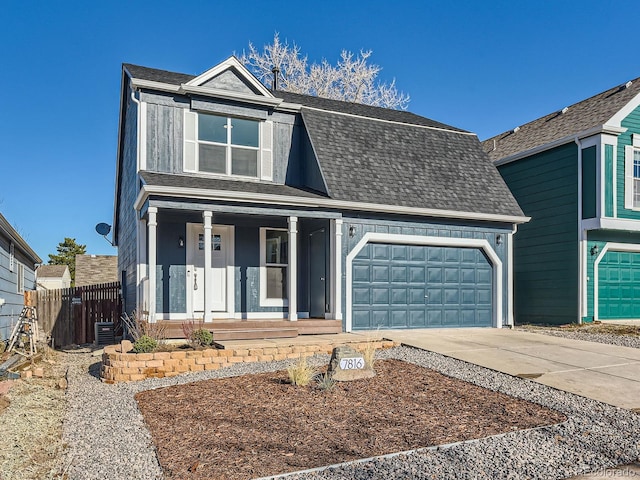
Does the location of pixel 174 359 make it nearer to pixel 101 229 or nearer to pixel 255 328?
pixel 255 328

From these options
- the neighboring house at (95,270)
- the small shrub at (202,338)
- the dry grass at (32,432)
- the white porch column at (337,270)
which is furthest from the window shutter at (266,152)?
the neighboring house at (95,270)

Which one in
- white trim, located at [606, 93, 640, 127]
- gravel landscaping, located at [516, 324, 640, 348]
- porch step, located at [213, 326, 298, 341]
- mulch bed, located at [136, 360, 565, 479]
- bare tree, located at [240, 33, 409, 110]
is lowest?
gravel landscaping, located at [516, 324, 640, 348]

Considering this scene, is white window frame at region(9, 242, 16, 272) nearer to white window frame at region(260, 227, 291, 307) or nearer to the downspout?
white window frame at region(260, 227, 291, 307)

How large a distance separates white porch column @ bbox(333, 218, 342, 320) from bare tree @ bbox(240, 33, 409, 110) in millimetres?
15638

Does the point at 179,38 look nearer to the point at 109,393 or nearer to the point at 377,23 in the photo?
the point at 377,23

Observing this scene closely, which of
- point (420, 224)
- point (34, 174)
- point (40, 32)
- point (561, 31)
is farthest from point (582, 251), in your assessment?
point (34, 174)

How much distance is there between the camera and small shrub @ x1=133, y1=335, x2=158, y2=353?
25.3 feet

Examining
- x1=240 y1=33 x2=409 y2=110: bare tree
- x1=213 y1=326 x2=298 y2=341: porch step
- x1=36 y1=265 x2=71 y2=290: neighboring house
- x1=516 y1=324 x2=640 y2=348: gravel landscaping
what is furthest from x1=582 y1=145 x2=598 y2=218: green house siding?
x1=36 y1=265 x2=71 y2=290: neighboring house

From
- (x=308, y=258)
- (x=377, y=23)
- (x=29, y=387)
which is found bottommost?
(x=29, y=387)

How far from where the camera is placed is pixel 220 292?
1138cm

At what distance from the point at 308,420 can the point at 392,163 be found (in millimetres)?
8701

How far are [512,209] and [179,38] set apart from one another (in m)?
10.4

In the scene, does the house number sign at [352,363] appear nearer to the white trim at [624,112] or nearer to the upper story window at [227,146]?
the upper story window at [227,146]

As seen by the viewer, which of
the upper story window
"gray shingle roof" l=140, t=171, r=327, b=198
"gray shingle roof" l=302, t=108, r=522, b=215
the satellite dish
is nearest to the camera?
"gray shingle roof" l=140, t=171, r=327, b=198
